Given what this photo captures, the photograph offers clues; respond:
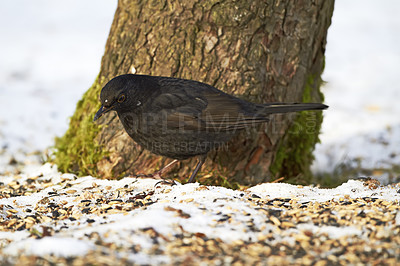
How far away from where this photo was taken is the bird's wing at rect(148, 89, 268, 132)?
4000mm

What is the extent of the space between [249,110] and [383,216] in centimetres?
177

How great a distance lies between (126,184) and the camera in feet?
13.4

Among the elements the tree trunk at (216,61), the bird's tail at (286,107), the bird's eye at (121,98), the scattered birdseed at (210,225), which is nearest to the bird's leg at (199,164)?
the tree trunk at (216,61)

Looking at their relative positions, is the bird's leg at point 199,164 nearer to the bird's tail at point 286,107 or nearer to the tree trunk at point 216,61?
the tree trunk at point 216,61

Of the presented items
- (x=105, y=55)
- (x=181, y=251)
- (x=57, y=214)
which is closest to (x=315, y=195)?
(x=181, y=251)

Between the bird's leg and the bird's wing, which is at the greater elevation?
the bird's wing

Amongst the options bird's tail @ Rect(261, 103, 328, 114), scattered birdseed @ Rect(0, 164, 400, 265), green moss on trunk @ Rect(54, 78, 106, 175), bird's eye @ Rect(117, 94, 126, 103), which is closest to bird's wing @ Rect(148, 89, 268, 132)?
bird's tail @ Rect(261, 103, 328, 114)

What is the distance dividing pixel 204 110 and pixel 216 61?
665 mm

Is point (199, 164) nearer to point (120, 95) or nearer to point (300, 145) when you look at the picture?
point (120, 95)

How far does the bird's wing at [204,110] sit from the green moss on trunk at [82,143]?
1.03 m

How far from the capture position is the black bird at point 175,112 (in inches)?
154

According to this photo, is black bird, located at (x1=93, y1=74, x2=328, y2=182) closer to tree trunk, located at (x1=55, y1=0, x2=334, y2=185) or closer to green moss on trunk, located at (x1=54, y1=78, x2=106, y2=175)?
tree trunk, located at (x1=55, y1=0, x2=334, y2=185)

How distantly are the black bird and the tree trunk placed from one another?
405mm

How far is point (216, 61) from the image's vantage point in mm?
4480
